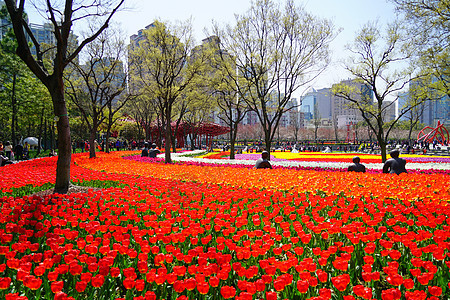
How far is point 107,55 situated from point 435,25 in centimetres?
2074

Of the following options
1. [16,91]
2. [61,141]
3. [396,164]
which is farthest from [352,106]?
[16,91]

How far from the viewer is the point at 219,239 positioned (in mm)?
3146

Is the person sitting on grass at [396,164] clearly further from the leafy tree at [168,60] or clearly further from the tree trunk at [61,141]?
the leafy tree at [168,60]

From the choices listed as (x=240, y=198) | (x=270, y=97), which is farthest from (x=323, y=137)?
(x=240, y=198)

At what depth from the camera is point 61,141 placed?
715 centimetres

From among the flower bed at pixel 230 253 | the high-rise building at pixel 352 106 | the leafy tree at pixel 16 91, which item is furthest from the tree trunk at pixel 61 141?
the leafy tree at pixel 16 91

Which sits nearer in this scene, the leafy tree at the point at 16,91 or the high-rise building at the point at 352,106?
the high-rise building at the point at 352,106

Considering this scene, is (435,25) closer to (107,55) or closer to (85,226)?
(85,226)

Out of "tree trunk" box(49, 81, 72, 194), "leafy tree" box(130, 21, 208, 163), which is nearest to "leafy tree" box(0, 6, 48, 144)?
"leafy tree" box(130, 21, 208, 163)

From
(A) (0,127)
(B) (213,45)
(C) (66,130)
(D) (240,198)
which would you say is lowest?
(D) (240,198)

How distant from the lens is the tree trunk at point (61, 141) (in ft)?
23.1

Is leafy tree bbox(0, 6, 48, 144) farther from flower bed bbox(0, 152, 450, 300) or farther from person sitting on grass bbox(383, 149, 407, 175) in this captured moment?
person sitting on grass bbox(383, 149, 407, 175)

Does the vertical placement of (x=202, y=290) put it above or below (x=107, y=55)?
below

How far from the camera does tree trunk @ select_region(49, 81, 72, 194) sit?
7043mm
